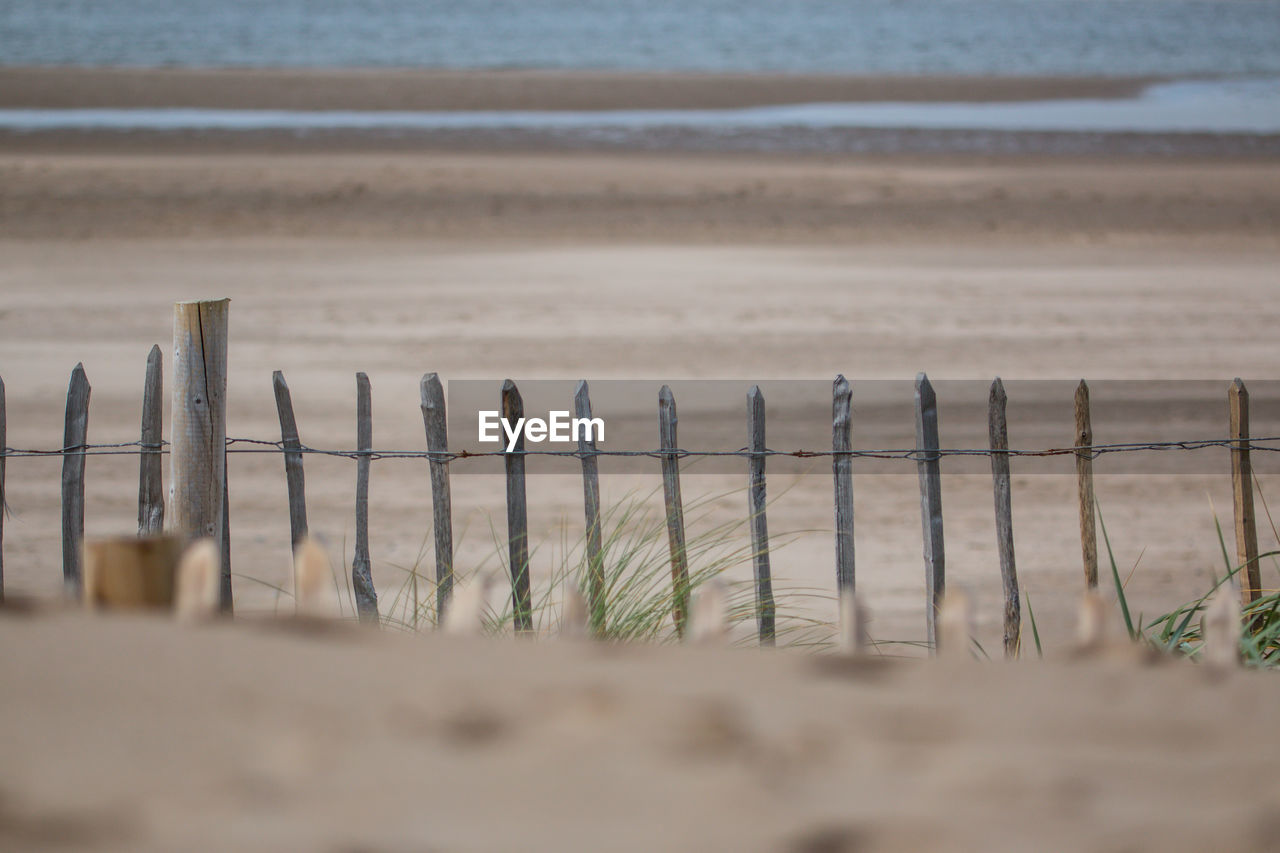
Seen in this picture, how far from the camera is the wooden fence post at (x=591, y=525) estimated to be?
8.49 feet

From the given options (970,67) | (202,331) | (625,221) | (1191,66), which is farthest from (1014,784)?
(1191,66)

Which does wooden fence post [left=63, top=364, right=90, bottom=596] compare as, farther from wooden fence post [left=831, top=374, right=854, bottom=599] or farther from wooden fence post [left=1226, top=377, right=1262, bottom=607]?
wooden fence post [left=1226, top=377, right=1262, bottom=607]

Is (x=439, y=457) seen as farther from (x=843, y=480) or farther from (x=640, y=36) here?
(x=640, y=36)

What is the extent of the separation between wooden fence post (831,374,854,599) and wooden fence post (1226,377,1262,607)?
1080 mm

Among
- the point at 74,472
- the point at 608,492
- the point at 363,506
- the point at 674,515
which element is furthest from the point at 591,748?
the point at 608,492

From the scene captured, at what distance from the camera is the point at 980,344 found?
7395 millimetres

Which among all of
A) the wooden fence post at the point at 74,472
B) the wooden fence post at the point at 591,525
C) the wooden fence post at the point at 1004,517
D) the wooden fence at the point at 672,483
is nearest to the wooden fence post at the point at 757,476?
the wooden fence at the point at 672,483

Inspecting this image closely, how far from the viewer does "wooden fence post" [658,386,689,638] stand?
271cm

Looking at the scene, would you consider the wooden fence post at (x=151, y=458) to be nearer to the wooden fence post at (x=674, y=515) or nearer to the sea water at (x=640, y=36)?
the wooden fence post at (x=674, y=515)

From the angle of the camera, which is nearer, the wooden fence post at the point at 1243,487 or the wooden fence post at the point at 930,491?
the wooden fence post at the point at 930,491

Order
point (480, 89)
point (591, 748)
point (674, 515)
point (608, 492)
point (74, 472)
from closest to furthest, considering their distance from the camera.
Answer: point (591, 748), point (674, 515), point (74, 472), point (608, 492), point (480, 89)

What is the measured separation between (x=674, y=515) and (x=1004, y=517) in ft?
3.09

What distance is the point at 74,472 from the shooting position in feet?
10.8

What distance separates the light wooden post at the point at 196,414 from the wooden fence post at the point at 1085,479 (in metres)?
2.22
